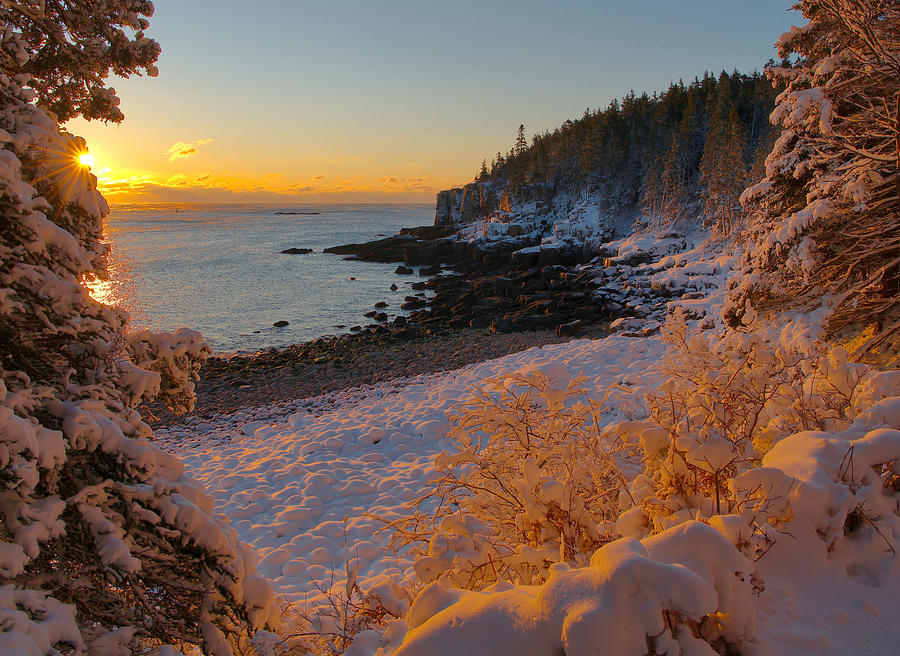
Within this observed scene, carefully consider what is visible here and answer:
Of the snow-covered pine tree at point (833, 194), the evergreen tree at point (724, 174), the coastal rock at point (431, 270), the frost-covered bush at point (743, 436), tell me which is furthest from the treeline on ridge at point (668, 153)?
the frost-covered bush at point (743, 436)

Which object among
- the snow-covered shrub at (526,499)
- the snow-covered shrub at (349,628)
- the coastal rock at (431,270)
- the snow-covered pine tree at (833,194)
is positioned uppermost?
the snow-covered pine tree at (833,194)

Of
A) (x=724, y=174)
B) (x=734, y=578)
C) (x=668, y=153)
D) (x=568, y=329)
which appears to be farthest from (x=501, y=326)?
(x=668, y=153)

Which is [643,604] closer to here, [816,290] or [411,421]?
[816,290]

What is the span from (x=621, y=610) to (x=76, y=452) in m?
3.15

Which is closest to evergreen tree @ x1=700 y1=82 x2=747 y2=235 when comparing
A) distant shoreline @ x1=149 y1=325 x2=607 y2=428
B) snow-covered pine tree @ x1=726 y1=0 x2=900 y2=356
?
distant shoreline @ x1=149 y1=325 x2=607 y2=428

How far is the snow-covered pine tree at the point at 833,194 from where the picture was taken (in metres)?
6.11

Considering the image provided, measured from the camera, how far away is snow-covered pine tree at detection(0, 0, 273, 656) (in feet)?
8.44

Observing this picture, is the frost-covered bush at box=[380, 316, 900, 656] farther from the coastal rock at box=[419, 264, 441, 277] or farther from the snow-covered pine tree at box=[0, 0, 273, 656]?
the coastal rock at box=[419, 264, 441, 277]

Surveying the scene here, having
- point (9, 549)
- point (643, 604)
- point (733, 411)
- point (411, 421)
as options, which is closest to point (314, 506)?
point (411, 421)

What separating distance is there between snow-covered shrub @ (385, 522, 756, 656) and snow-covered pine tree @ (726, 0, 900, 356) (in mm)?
5113

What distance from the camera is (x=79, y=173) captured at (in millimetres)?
3324

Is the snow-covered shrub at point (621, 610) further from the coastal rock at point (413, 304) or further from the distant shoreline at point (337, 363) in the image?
the coastal rock at point (413, 304)

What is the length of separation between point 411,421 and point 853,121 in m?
9.04

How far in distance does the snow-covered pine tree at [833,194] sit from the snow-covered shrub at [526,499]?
177 inches
